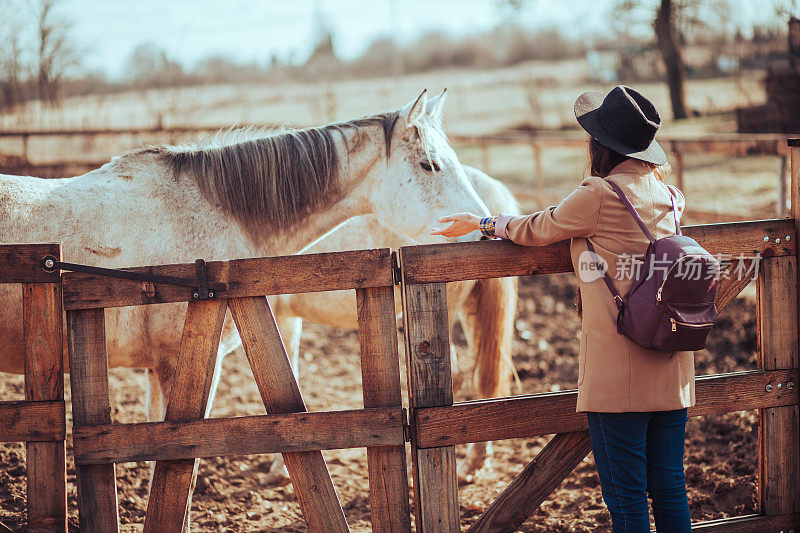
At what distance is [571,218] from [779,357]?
1364mm

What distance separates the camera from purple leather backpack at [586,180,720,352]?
6.61 feet

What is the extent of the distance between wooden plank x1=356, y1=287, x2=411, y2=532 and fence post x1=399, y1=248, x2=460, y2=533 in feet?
0.20

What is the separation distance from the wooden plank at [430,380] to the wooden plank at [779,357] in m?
1.43

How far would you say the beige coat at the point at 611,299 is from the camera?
84.1 inches

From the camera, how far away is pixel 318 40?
4791 cm

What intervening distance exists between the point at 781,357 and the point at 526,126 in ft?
56.4

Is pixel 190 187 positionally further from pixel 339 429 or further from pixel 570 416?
pixel 570 416

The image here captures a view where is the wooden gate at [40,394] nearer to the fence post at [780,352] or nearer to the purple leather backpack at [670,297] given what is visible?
the purple leather backpack at [670,297]

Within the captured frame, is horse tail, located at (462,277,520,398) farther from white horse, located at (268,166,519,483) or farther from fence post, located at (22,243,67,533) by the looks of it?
fence post, located at (22,243,67,533)

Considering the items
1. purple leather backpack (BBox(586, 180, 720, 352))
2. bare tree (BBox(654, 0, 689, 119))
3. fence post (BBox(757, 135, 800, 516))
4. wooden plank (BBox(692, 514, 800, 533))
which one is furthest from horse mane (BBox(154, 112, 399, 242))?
bare tree (BBox(654, 0, 689, 119))

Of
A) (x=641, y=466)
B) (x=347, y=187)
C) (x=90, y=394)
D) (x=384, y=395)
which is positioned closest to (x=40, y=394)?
(x=90, y=394)

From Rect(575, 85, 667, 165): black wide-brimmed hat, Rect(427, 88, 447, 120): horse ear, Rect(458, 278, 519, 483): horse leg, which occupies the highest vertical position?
Rect(427, 88, 447, 120): horse ear

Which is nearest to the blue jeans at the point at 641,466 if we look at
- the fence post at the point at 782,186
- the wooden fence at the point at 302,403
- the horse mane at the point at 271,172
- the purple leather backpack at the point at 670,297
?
the purple leather backpack at the point at 670,297

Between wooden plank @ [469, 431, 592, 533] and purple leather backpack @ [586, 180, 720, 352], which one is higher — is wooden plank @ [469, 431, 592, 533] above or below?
below
